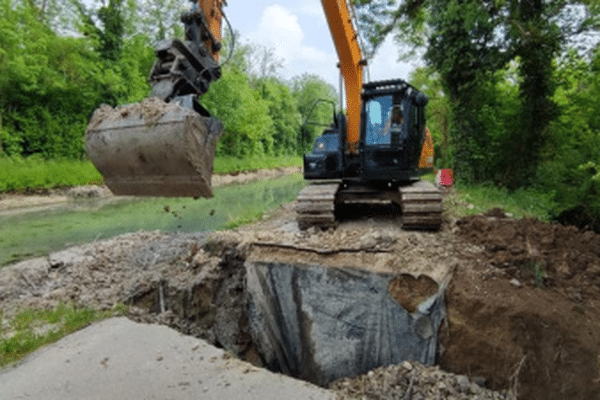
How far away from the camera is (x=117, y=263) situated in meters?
6.74

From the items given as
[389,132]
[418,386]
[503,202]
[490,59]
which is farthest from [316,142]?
[490,59]

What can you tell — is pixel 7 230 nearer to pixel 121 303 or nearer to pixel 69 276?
pixel 69 276

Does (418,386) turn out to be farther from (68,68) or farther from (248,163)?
(248,163)

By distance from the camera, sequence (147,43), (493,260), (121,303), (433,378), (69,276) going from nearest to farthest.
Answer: (433,378) → (493,260) → (121,303) → (69,276) → (147,43)

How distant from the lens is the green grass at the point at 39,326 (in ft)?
12.3

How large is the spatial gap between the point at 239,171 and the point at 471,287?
91.8 ft

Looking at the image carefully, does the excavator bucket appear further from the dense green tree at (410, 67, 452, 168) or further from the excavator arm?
the dense green tree at (410, 67, 452, 168)

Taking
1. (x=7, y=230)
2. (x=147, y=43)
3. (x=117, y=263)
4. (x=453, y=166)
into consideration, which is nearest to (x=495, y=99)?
(x=453, y=166)

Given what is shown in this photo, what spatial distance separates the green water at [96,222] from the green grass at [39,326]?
3.33 metres

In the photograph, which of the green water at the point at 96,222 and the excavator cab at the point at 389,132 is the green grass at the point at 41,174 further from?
the excavator cab at the point at 389,132

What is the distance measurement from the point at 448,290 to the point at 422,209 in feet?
7.19

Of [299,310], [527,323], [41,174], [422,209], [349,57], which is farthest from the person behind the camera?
[41,174]

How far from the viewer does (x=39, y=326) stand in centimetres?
428

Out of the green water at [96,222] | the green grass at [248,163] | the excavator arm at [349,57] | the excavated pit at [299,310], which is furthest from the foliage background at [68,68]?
the excavated pit at [299,310]
